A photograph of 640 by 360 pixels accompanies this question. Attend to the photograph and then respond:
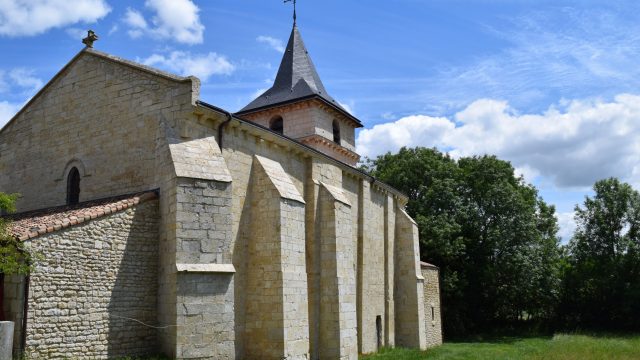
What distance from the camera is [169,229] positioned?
11.6 m

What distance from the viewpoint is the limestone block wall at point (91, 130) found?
43.2 feet

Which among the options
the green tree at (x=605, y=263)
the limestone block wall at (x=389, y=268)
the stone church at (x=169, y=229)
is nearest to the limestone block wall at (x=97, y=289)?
the stone church at (x=169, y=229)

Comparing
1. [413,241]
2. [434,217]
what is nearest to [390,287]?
[413,241]

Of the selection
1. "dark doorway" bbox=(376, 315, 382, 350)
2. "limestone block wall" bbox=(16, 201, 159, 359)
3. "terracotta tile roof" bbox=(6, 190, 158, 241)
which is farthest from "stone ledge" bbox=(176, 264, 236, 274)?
"dark doorway" bbox=(376, 315, 382, 350)

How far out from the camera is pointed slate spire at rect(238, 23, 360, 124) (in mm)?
25797

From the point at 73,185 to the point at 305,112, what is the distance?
40.8 ft

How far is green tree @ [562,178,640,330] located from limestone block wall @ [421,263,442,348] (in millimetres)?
13586

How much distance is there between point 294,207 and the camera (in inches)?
552

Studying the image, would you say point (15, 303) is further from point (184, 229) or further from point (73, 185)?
point (73, 185)

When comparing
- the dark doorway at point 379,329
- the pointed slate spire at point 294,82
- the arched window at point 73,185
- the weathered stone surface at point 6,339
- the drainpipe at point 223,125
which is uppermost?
the pointed slate spire at point 294,82

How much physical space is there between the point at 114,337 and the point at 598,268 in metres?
32.0

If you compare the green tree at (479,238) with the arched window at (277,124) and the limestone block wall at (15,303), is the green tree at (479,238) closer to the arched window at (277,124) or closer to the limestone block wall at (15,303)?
the arched window at (277,124)

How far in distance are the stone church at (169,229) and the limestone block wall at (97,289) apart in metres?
0.03

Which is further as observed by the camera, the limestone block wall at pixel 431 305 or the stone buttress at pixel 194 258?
the limestone block wall at pixel 431 305
